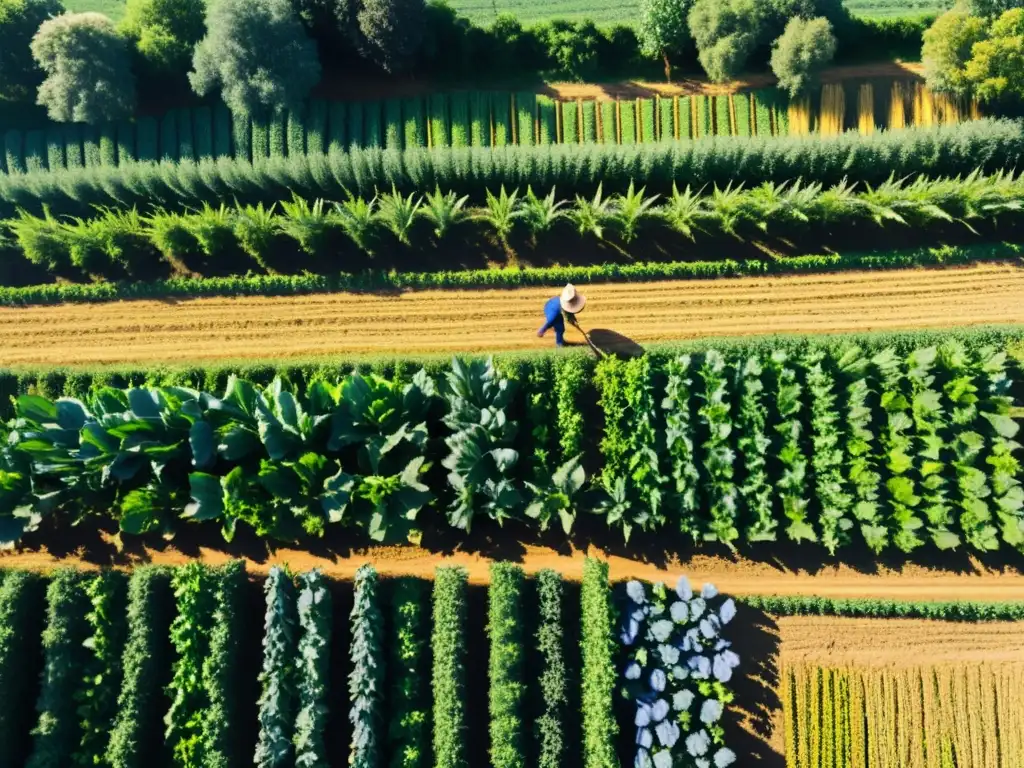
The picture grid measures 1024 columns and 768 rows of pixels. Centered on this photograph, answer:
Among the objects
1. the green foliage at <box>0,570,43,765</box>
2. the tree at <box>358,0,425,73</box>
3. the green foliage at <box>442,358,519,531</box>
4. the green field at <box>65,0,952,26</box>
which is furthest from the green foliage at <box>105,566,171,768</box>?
the green field at <box>65,0,952,26</box>

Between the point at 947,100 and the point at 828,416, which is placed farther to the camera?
the point at 947,100

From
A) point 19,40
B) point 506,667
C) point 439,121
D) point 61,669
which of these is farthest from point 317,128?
point 506,667

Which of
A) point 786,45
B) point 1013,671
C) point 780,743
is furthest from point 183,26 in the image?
point 1013,671

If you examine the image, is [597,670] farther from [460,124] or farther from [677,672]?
[460,124]

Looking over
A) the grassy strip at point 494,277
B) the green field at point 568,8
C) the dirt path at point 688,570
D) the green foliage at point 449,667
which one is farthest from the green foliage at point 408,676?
the green field at point 568,8

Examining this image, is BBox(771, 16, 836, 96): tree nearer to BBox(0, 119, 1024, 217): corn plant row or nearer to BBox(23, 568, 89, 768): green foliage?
BBox(0, 119, 1024, 217): corn plant row

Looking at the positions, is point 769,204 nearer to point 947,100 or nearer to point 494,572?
point 947,100
